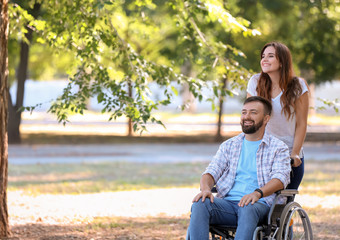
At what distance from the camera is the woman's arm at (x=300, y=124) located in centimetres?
459

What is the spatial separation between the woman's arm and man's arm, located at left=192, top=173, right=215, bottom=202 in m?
0.61

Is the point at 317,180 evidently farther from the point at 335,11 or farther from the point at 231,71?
the point at 335,11

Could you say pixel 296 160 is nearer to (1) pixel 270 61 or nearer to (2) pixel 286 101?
(2) pixel 286 101

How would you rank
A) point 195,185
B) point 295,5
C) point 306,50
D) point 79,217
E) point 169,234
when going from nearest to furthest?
1. point 169,234
2. point 79,217
3. point 195,185
4. point 295,5
5. point 306,50

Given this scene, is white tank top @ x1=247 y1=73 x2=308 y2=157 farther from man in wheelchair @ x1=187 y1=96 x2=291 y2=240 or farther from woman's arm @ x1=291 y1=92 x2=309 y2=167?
man in wheelchair @ x1=187 y1=96 x2=291 y2=240

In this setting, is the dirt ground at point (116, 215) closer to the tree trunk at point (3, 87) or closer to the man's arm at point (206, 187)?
the tree trunk at point (3, 87)

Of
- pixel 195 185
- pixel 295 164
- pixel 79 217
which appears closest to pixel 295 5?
pixel 195 185

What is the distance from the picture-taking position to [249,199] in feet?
13.8

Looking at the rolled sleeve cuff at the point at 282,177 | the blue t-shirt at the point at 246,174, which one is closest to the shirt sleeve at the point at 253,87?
the blue t-shirt at the point at 246,174

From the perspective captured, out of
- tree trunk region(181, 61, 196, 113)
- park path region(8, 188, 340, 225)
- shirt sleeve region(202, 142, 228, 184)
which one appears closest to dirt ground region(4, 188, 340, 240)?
park path region(8, 188, 340, 225)

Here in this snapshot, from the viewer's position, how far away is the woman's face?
4.69 meters

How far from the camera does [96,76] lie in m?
6.84

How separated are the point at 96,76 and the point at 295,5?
12.3 metres

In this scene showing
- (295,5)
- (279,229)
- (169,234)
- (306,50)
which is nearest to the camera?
(279,229)
